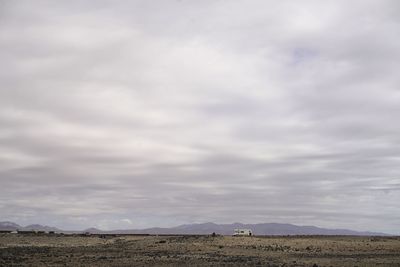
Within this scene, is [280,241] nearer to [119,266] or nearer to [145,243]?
[145,243]

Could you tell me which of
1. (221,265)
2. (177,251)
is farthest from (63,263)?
(177,251)

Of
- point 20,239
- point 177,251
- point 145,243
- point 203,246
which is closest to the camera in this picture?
point 177,251

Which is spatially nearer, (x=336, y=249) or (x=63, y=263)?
(x=63, y=263)

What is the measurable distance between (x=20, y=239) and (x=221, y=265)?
4492cm

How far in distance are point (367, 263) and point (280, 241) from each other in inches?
1091

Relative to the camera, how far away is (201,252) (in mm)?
59438

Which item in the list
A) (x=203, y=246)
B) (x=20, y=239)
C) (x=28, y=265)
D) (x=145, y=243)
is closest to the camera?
(x=28, y=265)

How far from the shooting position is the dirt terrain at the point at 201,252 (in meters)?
45.4

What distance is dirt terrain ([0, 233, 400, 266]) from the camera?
4541 centimetres

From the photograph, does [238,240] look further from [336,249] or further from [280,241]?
[336,249]

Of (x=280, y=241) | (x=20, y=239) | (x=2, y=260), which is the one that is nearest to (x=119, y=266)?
(x=2, y=260)

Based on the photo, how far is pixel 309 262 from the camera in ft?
151

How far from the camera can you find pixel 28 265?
136ft

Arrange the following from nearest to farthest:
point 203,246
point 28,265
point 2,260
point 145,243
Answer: point 28,265 < point 2,260 < point 203,246 < point 145,243
